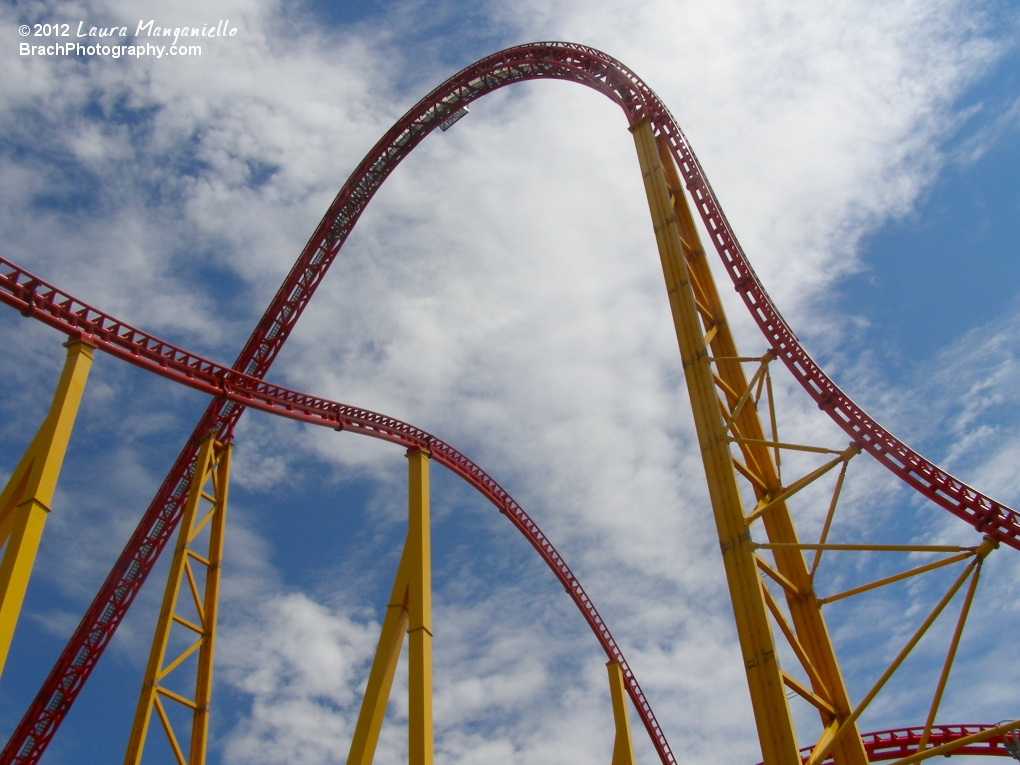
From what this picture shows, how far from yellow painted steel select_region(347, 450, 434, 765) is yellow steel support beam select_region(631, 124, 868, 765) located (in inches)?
161

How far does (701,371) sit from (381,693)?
5.53 meters

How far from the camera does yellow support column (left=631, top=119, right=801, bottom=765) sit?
6.90m

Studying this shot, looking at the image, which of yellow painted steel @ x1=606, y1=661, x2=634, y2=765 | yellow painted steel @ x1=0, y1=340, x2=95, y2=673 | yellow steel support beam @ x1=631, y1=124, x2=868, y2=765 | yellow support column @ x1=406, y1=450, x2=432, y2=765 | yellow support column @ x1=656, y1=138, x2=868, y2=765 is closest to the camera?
yellow painted steel @ x1=0, y1=340, x2=95, y2=673

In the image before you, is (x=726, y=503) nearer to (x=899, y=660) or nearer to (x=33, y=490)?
(x=899, y=660)

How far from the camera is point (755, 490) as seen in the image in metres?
9.43

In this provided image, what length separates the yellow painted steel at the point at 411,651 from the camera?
9.34 meters

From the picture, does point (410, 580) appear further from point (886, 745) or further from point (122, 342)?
point (886, 745)

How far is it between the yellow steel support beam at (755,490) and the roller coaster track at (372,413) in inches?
18.6

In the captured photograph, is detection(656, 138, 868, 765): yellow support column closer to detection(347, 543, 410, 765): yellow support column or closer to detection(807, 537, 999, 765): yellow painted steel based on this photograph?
detection(807, 537, 999, 765): yellow painted steel

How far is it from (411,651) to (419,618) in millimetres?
425

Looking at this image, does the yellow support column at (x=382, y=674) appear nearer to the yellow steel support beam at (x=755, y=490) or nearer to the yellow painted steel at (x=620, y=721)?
the yellow steel support beam at (x=755, y=490)

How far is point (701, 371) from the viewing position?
8633 mm

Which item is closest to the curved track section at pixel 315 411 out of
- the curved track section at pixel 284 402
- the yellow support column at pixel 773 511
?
the curved track section at pixel 284 402

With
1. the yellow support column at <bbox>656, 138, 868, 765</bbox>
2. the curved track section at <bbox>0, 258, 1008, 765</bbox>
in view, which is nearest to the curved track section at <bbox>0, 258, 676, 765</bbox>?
the curved track section at <bbox>0, 258, 1008, 765</bbox>
